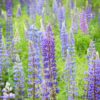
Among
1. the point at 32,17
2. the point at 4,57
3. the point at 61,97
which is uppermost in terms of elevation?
the point at 32,17

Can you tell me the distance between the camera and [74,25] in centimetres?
585

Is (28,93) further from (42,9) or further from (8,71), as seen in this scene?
(42,9)

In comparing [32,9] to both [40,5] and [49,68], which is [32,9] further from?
[49,68]

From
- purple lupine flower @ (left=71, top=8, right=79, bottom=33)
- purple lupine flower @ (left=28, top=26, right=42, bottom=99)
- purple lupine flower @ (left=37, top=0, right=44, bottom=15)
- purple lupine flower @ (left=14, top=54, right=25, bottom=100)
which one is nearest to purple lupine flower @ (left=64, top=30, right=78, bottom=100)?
purple lupine flower @ (left=28, top=26, right=42, bottom=99)

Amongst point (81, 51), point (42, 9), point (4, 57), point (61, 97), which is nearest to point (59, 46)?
point (81, 51)

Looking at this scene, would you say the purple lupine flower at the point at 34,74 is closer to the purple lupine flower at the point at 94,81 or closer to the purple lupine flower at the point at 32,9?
the purple lupine flower at the point at 94,81

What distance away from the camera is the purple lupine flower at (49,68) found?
373 cm

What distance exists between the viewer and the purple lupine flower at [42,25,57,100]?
3.73m

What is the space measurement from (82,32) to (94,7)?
1.63 metres

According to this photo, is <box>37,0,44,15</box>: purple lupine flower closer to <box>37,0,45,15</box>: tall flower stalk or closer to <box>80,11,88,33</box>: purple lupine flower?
<box>37,0,45,15</box>: tall flower stalk

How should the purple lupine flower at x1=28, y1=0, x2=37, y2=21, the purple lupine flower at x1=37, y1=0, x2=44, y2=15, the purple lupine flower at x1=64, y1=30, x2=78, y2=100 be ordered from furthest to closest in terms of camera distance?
the purple lupine flower at x1=37, y1=0, x2=44, y2=15 < the purple lupine flower at x1=28, y1=0, x2=37, y2=21 < the purple lupine flower at x1=64, y1=30, x2=78, y2=100

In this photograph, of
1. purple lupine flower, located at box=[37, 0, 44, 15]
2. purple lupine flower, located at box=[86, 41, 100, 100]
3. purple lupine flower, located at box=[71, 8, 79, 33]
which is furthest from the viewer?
purple lupine flower, located at box=[37, 0, 44, 15]

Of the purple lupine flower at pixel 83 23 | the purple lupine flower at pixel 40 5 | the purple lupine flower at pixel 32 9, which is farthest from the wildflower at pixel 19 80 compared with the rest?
Answer: the purple lupine flower at pixel 40 5

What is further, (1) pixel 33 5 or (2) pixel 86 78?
(1) pixel 33 5
